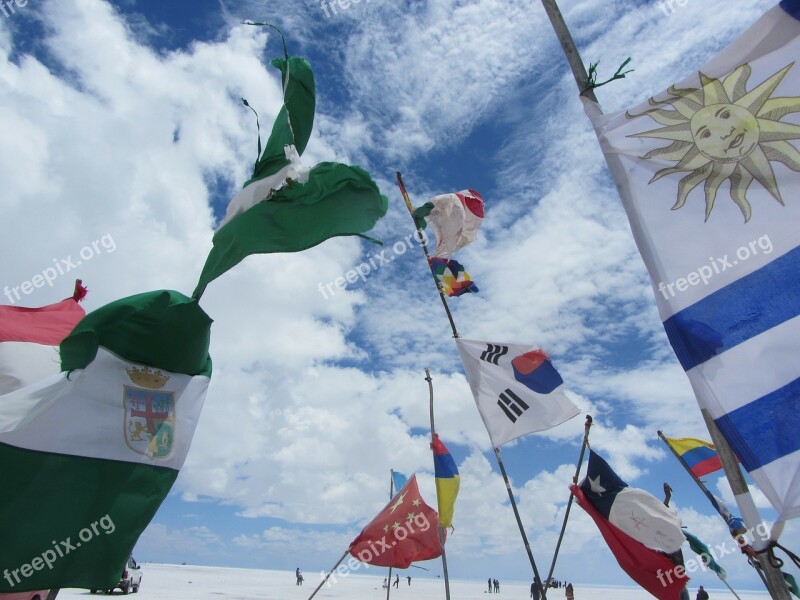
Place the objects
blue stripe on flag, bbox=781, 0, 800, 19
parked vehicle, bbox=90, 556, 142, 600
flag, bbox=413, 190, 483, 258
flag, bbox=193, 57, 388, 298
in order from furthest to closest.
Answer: parked vehicle, bbox=90, 556, 142, 600
flag, bbox=413, 190, 483, 258
flag, bbox=193, 57, 388, 298
blue stripe on flag, bbox=781, 0, 800, 19

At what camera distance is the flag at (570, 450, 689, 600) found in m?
8.87

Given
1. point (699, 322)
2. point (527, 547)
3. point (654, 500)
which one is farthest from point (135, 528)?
point (654, 500)

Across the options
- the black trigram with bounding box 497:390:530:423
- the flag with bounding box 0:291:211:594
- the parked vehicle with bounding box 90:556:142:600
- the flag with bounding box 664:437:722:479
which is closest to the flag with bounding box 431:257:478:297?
the black trigram with bounding box 497:390:530:423

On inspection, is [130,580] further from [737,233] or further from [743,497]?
[737,233]

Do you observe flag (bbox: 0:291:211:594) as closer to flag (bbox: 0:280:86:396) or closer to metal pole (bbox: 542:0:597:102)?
flag (bbox: 0:280:86:396)

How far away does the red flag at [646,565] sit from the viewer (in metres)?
8.99

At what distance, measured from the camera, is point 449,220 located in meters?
10.7

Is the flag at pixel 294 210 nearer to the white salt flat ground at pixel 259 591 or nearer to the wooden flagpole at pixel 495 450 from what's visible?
the wooden flagpole at pixel 495 450

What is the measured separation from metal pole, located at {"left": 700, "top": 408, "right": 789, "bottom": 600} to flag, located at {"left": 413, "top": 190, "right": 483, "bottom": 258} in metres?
7.16

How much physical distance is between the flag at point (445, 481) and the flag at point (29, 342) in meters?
7.18

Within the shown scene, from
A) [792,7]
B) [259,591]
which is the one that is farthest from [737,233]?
[259,591]

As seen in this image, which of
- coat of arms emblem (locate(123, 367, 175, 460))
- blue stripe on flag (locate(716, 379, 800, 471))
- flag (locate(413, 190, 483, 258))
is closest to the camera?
blue stripe on flag (locate(716, 379, 800, 471))

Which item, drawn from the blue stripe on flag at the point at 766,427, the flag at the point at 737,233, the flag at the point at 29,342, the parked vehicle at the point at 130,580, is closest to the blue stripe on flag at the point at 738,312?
the flag at the point at 737,233

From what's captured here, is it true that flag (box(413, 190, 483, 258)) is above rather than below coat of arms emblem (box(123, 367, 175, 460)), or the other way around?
above
